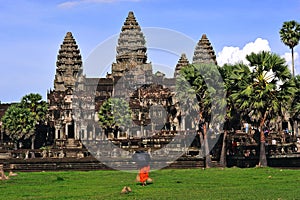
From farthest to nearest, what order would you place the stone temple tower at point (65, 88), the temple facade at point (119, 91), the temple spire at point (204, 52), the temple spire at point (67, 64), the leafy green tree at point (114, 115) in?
the temple spire at point (67, 64) < the temple spire at point (204, 52) < the stone temple tower at point (65, 88) < the temple facade at point (119, 91) < the leafy green tree at point (114, 115)

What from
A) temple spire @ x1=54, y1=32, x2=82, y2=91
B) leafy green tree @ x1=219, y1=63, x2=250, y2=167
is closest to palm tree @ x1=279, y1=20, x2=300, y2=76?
leafy green tree @ x1=219, y1=63, x2=250, y2=167

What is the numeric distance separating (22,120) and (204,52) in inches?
1867

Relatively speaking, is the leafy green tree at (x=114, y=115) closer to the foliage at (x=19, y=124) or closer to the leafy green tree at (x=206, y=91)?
the foliage at (x=19, y=124)

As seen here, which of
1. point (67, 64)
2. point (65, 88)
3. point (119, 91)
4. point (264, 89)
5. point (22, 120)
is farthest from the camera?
point (67, 64)

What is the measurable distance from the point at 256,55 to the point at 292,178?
16.0 meters

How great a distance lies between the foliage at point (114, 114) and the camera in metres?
99.5

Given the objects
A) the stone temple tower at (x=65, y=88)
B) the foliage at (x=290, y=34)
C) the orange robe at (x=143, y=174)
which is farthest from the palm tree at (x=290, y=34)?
the stone temple tower at (x=65, y=88)

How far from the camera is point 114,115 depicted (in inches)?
3944

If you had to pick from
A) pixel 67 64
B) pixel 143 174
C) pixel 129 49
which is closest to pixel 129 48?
pixel 129 49

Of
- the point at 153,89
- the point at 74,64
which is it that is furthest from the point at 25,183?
the point at 74,64

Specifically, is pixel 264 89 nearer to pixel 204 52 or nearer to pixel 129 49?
pixel 204 52

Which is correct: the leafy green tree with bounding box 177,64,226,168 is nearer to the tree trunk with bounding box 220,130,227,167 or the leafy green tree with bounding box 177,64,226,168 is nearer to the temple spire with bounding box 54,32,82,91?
the tree trunk with bounding box 220,130,227,167

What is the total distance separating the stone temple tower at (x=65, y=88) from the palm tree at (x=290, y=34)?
183 ft

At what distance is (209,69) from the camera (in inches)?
2153
